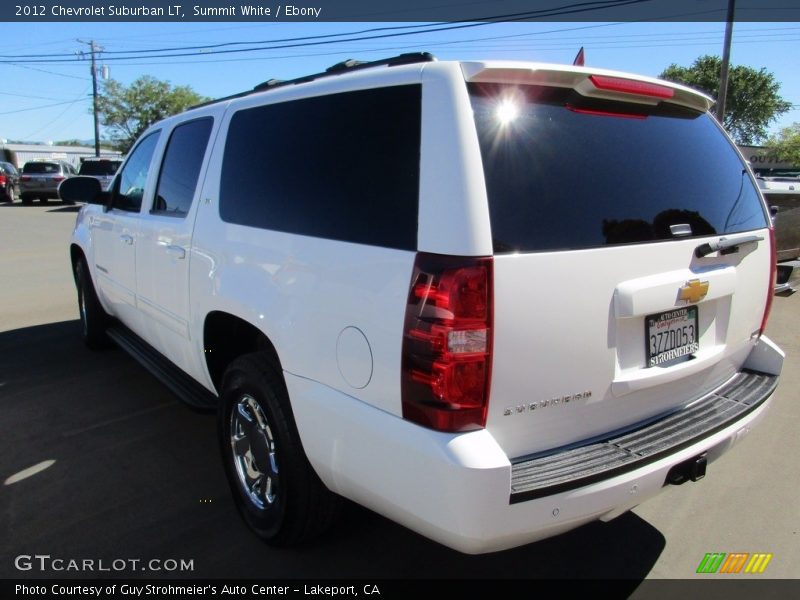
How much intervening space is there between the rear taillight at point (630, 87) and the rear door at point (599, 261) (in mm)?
18

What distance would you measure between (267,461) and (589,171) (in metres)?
1.85

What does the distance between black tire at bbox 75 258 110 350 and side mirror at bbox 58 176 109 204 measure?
2.87 ft

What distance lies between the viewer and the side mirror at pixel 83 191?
4.82 meters

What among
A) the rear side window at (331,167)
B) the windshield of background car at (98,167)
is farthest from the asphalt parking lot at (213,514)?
the windshield of background car at (98,167)

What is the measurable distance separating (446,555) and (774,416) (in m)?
2.93

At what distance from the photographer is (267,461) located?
9.25ft

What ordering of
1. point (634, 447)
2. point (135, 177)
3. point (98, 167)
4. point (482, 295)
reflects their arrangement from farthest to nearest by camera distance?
point (98, 167) → point (135, 177) → point (634, 447) → point (482, 295)

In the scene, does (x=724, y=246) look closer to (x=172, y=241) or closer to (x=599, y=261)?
(x=599, y=261)

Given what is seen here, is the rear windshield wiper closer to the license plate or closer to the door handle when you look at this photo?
the license plate

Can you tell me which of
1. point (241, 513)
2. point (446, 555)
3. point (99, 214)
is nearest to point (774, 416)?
point (446, 555)

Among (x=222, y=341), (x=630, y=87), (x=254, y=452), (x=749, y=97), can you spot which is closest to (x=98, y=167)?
(x=222, y=341)

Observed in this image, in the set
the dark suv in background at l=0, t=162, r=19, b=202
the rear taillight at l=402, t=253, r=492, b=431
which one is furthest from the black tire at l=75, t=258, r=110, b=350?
the dark suv in background at l=0, t=162, r=19, b=202

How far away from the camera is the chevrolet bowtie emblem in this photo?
238cm

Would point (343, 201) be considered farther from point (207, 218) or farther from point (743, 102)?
point (743, 102)
